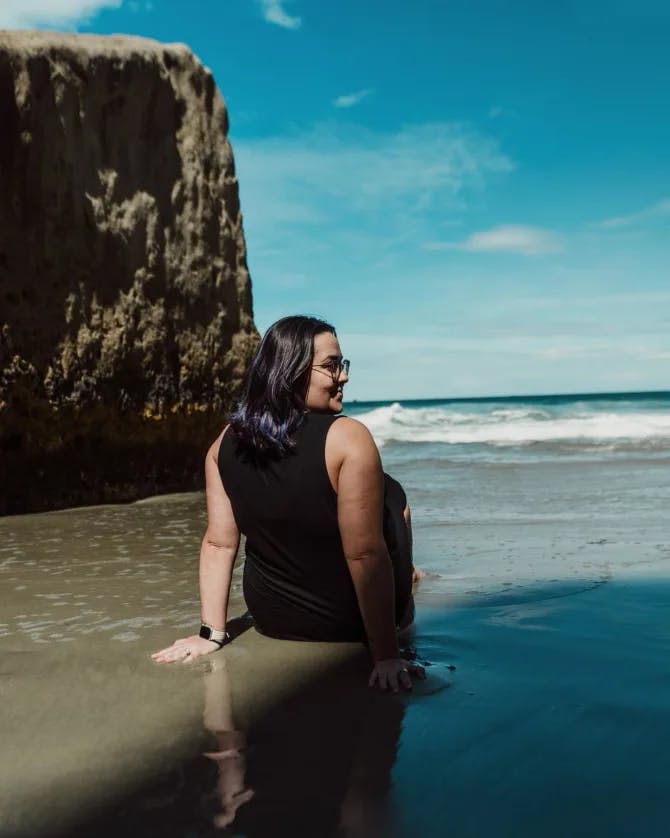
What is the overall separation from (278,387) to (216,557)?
2.41 feet

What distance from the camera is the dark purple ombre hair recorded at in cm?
281

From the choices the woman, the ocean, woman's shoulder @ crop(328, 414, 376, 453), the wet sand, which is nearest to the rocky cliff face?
the ocean

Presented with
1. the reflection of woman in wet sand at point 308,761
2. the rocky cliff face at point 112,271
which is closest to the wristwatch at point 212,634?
the reflection of woman in wet sand at point 308,761

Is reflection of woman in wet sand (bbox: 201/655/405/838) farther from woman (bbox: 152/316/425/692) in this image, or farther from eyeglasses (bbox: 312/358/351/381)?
eyeglasses (bbox: 312/358/351/381)

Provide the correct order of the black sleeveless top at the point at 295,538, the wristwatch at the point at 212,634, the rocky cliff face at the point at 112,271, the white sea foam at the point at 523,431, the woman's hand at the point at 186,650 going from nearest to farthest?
the black sleeveless top at the point at 295,538 < the woman's hand at the point at 186,650 < the wristwatch at the point at 212,634 < the rocky cliff face at the point at 112,271 < the white sea foam at the point at 523,431

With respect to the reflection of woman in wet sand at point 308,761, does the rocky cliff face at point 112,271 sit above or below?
above

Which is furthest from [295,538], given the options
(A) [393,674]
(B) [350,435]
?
(A) [393,674]

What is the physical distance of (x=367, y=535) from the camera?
107 inches

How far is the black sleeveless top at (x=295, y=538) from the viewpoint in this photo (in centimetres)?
281

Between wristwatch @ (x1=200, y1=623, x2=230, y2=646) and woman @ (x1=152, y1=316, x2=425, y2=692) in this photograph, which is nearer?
woman @ (x1=152, y1=316, x2=425, y2=692)

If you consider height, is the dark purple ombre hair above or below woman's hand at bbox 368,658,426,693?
above

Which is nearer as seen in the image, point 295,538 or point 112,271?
Result: point 295,538

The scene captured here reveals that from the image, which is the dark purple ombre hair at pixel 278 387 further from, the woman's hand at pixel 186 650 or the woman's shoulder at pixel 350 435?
the woman's hand at pixel 186 650

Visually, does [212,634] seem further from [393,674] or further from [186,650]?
[393,674]
